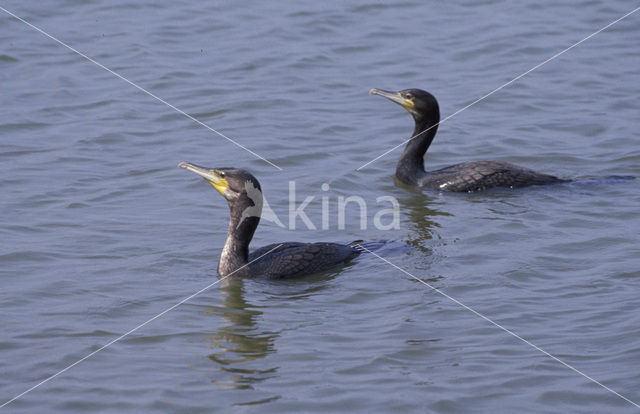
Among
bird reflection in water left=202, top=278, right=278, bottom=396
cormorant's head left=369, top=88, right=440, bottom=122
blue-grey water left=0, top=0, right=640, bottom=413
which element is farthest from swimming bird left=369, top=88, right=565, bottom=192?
bird reflection in water left=202, top=278, right=278, bottom=396

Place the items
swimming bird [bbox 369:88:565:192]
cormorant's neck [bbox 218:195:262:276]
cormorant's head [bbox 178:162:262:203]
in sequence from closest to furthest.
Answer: cormorant's head [bbox 178:162:262:203] < cormorant's neck [bbox 218:195:262:276] < swimming bird [bbox 369:88:565:192]

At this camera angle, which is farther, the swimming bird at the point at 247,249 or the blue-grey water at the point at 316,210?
the swimming bird at the point at 247,249

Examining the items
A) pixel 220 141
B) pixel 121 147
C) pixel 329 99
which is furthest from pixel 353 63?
pixel 121 147

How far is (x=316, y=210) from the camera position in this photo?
31.3 ft

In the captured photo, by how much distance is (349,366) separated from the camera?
6234 mm

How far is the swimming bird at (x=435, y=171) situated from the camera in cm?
1009

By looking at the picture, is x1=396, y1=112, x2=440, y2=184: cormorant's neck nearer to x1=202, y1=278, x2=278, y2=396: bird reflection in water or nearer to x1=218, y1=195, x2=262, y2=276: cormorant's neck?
x1=218, y1=195, x2=262, y2=276: cormorant's neck

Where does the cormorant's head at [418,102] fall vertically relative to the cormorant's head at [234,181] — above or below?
above

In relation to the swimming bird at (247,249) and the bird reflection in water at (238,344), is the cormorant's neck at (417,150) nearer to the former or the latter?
the swimming bird at (247,249)

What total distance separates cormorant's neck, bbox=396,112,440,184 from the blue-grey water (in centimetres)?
24

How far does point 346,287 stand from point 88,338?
213cm

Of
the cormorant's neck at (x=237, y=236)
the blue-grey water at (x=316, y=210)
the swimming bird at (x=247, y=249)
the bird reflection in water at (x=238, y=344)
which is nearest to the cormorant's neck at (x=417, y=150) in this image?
the blue-grey water at (x=316, y=210)

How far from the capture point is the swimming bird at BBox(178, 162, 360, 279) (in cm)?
777

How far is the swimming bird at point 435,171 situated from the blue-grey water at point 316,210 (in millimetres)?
163
